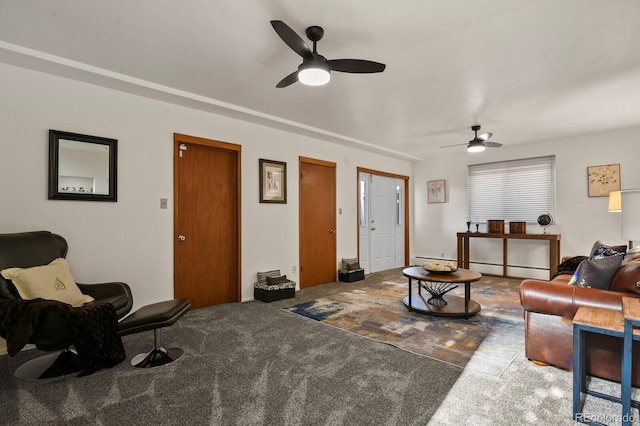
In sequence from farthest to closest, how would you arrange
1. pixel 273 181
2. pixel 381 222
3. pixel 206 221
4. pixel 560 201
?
1. pixel 381 222
2. pixel 560 201
3. pixel 273 181
4. pixel 206 221

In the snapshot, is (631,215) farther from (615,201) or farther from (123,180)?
(123,180)

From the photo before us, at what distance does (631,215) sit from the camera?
367cm

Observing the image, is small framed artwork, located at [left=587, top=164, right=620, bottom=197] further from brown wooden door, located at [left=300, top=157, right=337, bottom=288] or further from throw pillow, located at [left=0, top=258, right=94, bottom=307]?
throw pillow, located at [left=0, top=258, right=94, bottom=307]

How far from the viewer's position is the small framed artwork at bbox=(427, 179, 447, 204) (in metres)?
6.96

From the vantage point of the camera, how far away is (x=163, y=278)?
3586 millimetres

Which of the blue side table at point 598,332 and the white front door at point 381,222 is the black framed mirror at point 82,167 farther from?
the white front door at point 381,222

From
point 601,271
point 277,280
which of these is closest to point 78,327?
point 277,280

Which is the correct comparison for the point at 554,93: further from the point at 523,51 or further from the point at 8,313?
the point at 8,313

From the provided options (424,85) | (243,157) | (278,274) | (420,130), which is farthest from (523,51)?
(278,274)

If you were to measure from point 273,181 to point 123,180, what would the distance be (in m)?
1.93

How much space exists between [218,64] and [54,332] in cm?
238

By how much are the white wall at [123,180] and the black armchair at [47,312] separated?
30 centimetres

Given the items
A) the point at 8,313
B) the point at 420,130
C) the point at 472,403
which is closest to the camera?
the point at 472,403

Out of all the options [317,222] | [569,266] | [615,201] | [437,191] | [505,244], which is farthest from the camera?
[437,191]
